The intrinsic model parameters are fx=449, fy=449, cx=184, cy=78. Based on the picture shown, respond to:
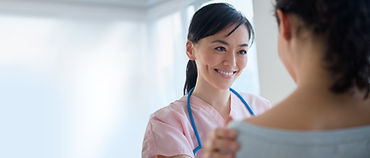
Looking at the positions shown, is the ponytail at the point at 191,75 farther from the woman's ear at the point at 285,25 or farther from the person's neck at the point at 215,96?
the woman's ear at the point at 285,25

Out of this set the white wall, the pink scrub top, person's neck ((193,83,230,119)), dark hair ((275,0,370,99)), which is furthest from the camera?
the white wall

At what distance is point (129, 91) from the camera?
153 inches

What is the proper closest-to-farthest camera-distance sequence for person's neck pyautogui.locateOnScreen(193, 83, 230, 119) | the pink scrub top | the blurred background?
the pink scrub top
person's neck pyautogui.locateOnScreen(193, 83, 230, 119)
the blurred background

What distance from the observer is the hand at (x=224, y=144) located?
690mm

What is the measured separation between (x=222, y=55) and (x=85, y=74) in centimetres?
236

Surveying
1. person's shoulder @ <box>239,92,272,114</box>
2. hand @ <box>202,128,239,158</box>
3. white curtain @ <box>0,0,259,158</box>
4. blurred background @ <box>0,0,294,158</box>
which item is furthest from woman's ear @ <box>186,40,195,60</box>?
white curtain @ <box>0,0,259,158</box>

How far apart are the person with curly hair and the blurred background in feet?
8.32

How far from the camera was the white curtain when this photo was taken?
11.4 ft

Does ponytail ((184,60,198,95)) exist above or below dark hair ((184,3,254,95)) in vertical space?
below

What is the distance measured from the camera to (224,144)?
2.27ft

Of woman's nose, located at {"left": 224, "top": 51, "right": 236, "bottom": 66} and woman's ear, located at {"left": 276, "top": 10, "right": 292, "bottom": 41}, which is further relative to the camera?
woman's nose, located at {"left": 224, "top": 51, "right": 236, "bottom": 66}

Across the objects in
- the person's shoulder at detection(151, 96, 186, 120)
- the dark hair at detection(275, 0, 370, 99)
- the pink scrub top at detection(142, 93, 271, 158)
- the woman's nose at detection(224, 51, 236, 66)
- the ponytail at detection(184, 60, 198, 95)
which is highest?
the dark hair at detection(275, 0, 370, 99)

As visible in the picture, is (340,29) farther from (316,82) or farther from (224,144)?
(224,144)

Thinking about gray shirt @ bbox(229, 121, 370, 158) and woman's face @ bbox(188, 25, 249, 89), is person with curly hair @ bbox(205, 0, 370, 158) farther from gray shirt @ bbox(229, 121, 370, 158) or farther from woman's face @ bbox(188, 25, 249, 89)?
woman's face @ bbox(188, 25, 249, 89)
